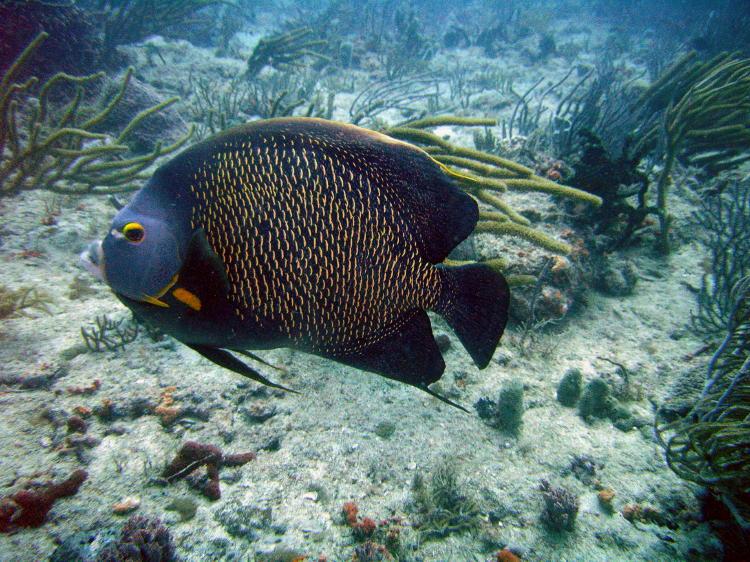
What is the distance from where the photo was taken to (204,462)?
7.09 feet

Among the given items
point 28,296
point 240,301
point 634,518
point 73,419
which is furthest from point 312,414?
point 28,296

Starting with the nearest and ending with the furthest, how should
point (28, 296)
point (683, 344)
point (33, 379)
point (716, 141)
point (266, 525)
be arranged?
point (266, 525) < point (33, 379) < point (28, 296) < point (683, 344) < point (716, 141)

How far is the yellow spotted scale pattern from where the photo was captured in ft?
3.86

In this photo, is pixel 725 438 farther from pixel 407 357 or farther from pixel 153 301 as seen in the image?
pixel 153 301

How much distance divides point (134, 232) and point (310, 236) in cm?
51

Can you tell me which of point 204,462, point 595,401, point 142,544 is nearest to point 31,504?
point 142,544

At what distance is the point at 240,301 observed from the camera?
118cm

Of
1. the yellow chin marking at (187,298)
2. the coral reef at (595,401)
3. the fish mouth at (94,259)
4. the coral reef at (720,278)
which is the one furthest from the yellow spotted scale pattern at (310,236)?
the coral reef at (720,278)

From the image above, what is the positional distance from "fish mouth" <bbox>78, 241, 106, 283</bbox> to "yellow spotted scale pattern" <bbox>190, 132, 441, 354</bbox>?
0.92 feet

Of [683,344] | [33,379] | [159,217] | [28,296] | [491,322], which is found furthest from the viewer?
[683,344]

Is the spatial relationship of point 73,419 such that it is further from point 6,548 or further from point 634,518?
point 634,518

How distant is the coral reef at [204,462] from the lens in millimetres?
2059

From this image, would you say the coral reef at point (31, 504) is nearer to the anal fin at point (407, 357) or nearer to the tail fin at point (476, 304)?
the anal fin at point (407, 357)

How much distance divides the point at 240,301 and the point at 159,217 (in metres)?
0.35
